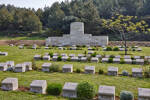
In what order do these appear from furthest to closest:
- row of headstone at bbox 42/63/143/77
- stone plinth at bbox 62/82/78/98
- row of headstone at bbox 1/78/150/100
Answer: row of headstone at bbox 42/63/143/77 → stone plinth at bbox 62/82/78/98 → row of headstone at bbox 1/78/150/100

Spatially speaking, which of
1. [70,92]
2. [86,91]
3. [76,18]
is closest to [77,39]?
[76,18]

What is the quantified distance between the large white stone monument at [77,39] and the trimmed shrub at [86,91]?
725 inches

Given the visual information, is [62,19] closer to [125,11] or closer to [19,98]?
[125,11]

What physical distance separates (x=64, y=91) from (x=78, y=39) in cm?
1881

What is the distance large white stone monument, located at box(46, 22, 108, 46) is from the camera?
24.0 m

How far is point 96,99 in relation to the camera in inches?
231

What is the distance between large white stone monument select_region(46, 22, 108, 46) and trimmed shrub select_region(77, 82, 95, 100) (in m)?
18.4

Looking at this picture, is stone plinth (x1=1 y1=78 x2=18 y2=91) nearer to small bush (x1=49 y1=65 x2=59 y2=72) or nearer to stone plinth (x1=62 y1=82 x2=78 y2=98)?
stone plinth (x1=62 y1=82 x2=78 y2=98)

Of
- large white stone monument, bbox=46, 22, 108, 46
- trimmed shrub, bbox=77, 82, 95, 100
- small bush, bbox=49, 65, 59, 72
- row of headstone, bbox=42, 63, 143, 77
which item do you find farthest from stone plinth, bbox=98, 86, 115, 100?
large white stone monument, bbox=46, 22, 108, 46

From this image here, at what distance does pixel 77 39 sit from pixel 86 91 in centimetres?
1908

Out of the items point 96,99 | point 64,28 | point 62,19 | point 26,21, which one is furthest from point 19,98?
point 26,21

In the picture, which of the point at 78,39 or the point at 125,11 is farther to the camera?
the point at 125,11

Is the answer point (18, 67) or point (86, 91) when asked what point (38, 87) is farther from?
point (18, 67)

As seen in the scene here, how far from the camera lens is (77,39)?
24.6m
